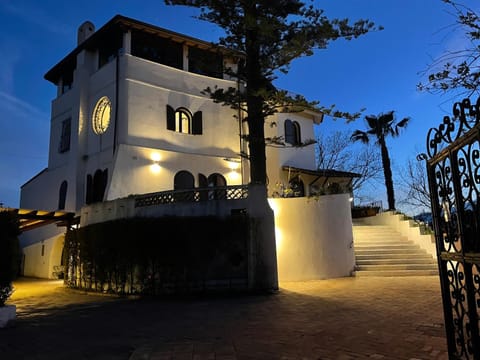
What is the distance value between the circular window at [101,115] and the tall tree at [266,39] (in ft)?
22.0

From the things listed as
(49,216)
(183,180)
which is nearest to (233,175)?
(183,180)

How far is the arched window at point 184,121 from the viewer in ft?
53.6

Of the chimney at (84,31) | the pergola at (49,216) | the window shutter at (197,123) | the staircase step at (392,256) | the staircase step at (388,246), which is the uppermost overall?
the chimney at (84,31)

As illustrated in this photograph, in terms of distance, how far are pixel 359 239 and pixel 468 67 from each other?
1212cm

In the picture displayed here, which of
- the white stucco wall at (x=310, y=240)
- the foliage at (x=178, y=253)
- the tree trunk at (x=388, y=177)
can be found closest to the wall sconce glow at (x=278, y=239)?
the white stucco wall at (x=310, y=240)

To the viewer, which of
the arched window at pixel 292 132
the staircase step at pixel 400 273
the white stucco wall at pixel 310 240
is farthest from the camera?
the arched window at pixel 292 132

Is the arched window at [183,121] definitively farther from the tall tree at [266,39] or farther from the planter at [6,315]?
the planter at [6,315]

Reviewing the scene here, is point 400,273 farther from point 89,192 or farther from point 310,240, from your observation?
point 89,192

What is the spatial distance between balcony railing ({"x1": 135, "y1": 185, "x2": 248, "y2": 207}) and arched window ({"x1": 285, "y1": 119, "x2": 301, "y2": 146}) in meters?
9.06

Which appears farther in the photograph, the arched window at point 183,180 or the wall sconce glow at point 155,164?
the arched window at point 183,180

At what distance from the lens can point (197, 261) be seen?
10250 mm

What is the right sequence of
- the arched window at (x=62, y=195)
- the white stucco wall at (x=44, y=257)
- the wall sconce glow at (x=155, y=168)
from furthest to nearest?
the white stucco wall at (x=44, y=257), the arched window at (x=62, y=195), the wall sconce glow at (x=155, y=168)

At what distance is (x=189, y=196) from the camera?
11109 millimetres

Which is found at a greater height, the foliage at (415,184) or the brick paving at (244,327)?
the foliage at (415,184)
